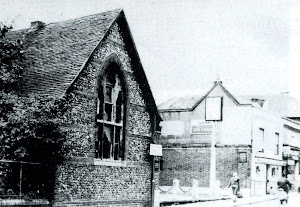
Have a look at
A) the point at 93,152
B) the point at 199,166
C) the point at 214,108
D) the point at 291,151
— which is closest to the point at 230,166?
the point at 199,166

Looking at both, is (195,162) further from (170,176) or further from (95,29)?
(95,29)

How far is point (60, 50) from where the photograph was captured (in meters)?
17.8

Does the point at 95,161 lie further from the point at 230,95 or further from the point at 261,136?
the point at 261,136

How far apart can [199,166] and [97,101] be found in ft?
71.7

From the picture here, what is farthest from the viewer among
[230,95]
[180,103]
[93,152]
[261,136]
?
[180,103]

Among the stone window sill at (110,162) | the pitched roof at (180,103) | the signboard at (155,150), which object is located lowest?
the stone window sill at (110,162)

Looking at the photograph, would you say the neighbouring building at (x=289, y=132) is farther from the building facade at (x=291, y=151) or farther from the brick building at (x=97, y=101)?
the brick building at (x=97, y=101)

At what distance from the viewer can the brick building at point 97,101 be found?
1623 cm

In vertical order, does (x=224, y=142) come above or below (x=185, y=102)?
below

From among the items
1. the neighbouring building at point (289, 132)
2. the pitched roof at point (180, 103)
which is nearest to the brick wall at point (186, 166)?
the pitched roof at point (180, 103)

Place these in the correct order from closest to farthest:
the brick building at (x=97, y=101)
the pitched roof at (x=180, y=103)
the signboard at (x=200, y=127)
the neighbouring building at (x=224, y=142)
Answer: the brick building at (x=97, y=101), the neighbouring building at (x=224, y=142), the signboard at (x=200, y=127), the pitched roof at (x=180, y=103)

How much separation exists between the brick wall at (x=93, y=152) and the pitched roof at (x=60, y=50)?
42 cm

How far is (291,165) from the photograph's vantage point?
44281 millimetres

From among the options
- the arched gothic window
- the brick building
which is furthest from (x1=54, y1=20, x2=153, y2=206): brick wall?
the arched gothic window
